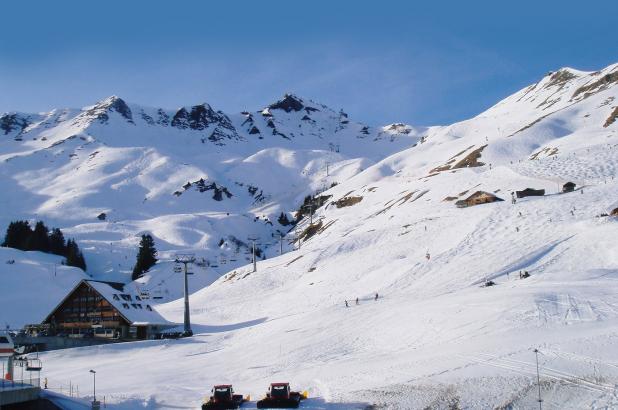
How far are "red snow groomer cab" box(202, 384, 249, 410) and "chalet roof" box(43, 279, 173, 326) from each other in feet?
120

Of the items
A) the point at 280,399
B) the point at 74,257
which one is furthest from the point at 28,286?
the point at 280,399

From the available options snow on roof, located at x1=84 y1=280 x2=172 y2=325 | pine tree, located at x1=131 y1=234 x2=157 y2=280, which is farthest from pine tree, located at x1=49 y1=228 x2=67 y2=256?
snow on roof, located at x1=84 y1=280 x2=172 y2=325

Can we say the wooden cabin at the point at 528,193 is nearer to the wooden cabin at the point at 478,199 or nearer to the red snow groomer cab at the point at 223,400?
the wooden cabin at the point at 478,199

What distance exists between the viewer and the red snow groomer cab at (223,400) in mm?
27016

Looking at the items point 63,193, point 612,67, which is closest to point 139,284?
point 63,193

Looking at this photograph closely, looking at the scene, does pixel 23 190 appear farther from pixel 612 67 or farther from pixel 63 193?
pixel 612 67

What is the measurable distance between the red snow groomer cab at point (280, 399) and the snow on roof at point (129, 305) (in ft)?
125

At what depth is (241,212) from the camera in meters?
178

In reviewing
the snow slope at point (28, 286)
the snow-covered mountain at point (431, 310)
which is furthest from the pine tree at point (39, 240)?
the snow-covered mountain at point (431, 310)

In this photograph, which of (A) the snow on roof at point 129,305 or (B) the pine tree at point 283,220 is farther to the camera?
(B) the pine tree at point 283,220

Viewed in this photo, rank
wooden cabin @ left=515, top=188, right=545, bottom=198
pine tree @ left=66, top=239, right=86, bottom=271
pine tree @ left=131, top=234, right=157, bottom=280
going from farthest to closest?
pine tree @ left=131, top=234, right=157, bottom=280 < pine tree @ left=66, top=239, right=86, bottom=271 < wooden cabin @ left=515, top=188, right=545, bottom=198

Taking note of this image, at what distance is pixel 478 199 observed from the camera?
81.5 meters

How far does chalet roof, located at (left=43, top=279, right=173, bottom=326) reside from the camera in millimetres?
63250

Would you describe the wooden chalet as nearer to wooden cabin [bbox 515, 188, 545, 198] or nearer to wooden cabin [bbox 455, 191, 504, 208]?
wooden cabin [bbox 455, 191, 504, 208]
